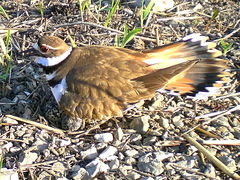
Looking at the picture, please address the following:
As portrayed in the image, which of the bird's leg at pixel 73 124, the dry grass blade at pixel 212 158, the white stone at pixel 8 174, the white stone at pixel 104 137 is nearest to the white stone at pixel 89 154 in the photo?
the white stone at pixel 104 137

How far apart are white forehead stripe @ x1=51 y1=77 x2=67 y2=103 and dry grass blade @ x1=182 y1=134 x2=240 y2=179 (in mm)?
1268

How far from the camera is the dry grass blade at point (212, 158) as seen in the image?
3461 millimetres

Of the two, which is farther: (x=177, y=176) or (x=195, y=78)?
(x=195, y=78)

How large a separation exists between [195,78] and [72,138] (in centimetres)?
141

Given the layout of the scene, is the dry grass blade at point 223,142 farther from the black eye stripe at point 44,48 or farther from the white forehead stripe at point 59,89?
the black eye stripe at point 44,48

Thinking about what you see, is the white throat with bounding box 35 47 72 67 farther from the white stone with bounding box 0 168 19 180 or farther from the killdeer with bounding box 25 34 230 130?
the white stone with bounding box 0 168 19 180

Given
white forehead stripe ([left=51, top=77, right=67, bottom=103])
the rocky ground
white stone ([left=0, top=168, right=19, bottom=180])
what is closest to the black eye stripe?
white forehead stripe ([left=51, top=77, right=67, bottom=103])

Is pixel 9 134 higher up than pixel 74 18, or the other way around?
pixel 74 18

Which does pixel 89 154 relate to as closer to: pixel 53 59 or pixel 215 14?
pixel 53 59

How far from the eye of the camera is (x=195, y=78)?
415cm

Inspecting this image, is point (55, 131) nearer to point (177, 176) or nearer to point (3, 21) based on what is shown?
point (177, 176)

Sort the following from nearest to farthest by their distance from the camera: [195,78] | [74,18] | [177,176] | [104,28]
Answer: [177,176]
[195,78]
[104,28]
[74,18]

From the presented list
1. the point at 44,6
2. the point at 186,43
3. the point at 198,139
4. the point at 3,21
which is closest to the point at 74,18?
the point at 44,6

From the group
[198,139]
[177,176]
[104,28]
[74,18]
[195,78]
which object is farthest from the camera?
[74,18]
